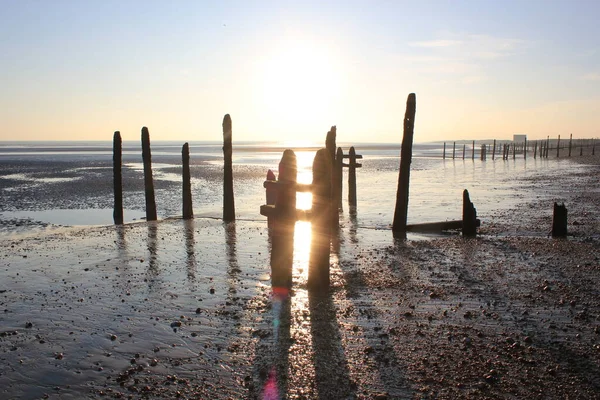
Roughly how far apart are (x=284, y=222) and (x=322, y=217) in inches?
25.4

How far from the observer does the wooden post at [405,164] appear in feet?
44.6

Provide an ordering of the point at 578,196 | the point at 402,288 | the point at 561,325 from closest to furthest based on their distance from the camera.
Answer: the point at 561,325 → the point at 402,288 → the point at 578,196

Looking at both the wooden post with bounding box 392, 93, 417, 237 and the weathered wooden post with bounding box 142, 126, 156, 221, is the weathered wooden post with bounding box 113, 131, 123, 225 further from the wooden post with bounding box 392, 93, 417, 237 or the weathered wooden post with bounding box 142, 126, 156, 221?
the wooden post with bounding box 392, 93, 417, 237

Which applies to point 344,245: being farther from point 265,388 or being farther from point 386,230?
point 265,388

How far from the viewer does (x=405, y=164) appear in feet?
44.8

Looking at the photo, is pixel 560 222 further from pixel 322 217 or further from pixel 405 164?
Answer: pixel 322 217

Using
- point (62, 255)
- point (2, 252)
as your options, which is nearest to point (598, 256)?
point (62, 255)

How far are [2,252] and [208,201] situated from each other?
12.8m

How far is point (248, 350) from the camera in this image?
19.0ft

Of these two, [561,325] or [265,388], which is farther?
[561,325]

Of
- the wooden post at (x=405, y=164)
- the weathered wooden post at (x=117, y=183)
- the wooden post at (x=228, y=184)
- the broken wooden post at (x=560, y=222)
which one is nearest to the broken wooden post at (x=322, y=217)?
the wooden post at (x=405, y=164)

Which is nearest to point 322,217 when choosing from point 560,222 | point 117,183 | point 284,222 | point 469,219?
point 284,222

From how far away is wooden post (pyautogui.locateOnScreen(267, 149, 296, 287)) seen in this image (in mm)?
8234

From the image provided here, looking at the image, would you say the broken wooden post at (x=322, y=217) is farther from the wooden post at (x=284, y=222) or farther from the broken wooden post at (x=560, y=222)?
the broken wooden post at (x=560, y=222)
